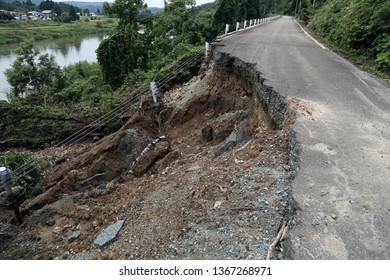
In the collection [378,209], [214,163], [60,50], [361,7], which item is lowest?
[60,50]

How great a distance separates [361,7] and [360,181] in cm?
1002

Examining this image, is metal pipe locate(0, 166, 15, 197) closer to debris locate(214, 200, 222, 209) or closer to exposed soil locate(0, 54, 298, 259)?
exposed soil locate(0, 54, 298, 259)

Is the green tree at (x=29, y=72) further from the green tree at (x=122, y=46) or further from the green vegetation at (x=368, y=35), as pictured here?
the green vegetation at (x=368, y=35)

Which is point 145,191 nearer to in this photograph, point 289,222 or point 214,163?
point 214,163

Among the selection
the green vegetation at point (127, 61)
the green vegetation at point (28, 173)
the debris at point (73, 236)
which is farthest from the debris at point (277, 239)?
the green vegetation at point (127, 61)

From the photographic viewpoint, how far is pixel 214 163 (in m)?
4.64

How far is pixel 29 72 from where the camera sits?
2972cm

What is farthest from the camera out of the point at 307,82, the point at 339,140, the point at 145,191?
the point at 307,82

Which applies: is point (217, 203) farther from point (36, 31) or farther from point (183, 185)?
point (36, 31)

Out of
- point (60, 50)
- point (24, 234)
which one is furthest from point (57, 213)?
point (60, 50)

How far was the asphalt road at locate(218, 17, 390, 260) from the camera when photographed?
2.65 meters

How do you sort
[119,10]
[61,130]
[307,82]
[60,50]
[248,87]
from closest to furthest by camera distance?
[307,82] → [248,87] → [61,130] → [119,10] → [60,50]

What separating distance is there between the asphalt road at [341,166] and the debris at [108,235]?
238 centimetres

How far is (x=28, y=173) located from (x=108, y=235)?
17.0ft
